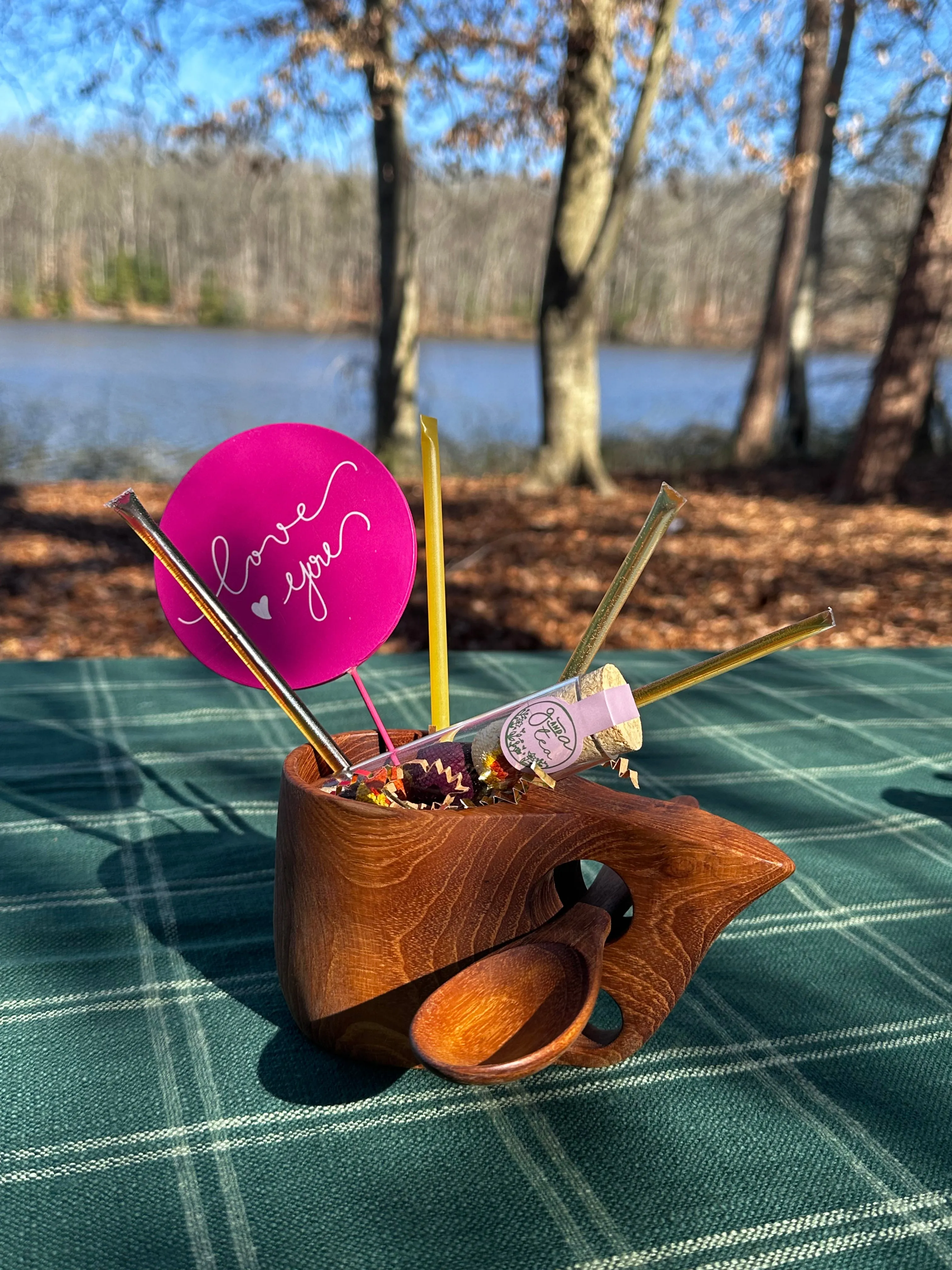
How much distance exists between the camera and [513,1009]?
76 cm

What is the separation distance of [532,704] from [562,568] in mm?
3783

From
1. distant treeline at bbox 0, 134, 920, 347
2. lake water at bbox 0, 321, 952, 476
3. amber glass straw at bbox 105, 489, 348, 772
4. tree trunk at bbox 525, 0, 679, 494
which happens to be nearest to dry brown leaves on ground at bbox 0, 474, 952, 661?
tree trunk at bbox 525, 0, 679, 494

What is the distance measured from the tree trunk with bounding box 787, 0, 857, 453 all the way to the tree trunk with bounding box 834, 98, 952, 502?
2.33 m

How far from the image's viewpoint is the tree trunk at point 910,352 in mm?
5207

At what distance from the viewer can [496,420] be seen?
1080cm

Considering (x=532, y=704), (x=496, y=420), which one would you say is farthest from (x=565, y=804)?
(x=496, y=420)

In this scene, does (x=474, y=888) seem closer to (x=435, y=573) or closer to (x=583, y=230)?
(x=435, y=573)

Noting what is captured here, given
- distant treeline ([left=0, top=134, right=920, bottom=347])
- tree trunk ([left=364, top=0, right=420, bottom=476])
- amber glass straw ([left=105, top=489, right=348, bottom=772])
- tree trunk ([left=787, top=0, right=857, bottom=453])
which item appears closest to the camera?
amber glass straw ([left=105, top=489, right=348, bottom=772])

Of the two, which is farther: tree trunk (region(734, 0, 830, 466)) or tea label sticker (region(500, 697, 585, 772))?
tree trunk (region(734, 0, 830, 466))

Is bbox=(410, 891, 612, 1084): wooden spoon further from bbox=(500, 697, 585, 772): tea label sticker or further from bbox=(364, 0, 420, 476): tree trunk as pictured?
bbox=(364, 0, 420, 476): tree trunk

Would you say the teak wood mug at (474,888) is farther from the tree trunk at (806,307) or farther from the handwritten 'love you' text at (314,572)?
the tree trunk at (806,307)

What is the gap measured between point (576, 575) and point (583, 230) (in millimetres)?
2393

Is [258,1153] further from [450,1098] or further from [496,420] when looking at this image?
[496,420]

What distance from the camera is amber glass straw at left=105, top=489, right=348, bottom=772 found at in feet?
2.67
